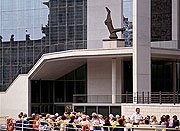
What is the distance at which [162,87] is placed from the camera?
145 ft

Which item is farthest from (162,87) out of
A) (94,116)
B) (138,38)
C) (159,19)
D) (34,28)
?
(94,116)

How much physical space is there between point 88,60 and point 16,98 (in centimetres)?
766

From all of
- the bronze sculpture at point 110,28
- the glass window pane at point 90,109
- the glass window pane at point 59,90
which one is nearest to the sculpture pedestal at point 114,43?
the bronze sculpture at point 110,28

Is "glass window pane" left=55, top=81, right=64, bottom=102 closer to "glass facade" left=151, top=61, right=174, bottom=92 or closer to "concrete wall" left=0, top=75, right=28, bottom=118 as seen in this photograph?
"concrete wall" left=0, top=75, right=28, bottom=118

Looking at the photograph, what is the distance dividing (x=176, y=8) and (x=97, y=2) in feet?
23.8

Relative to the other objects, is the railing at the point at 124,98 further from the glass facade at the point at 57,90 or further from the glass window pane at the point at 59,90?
the glass window pane at the point at 59,90

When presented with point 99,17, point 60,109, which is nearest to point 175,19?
point 99,17

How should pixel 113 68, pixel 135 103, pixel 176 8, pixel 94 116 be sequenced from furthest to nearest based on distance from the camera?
pixel 176 8, pixel 113 68, pixel 135 103, pixel 94 116

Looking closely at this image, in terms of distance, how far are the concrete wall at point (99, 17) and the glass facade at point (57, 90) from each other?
3.51m

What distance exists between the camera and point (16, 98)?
43.1 m

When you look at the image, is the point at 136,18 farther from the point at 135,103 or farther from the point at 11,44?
the point at 11,44

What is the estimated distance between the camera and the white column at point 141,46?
1405 inches

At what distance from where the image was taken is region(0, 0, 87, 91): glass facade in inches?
1730

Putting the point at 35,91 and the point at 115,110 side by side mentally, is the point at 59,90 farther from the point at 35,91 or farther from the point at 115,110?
the point at 115,110
